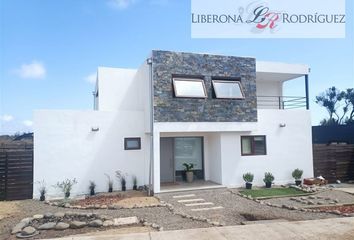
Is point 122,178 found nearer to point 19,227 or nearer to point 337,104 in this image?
point 19,227

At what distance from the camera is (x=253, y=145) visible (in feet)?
46.6

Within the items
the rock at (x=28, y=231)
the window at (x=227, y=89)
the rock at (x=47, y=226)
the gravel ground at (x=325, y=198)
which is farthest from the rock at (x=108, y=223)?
the window at (x=227, y=89)

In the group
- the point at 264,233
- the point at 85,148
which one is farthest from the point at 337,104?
the point at 264,233

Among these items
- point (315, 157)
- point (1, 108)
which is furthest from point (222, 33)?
point (1, 108)

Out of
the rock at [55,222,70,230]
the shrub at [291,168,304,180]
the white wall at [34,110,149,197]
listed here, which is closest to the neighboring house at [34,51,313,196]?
the white wall at [34,110,149,197]

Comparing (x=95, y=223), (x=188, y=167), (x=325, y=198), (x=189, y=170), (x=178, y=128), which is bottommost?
(x=325, y=198)

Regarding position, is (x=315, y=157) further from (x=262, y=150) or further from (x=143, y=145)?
(x=143, y=145)

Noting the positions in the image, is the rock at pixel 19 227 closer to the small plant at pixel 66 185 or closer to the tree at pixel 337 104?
the small plant at pixel 66 185

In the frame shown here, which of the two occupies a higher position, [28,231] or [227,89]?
[227,89]

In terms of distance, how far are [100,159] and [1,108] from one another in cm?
479

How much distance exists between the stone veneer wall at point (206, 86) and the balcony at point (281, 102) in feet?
10.7

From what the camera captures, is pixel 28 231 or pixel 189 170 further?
pixel 189 170

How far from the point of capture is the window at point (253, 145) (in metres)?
14.1

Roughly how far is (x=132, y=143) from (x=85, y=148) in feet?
7.38
